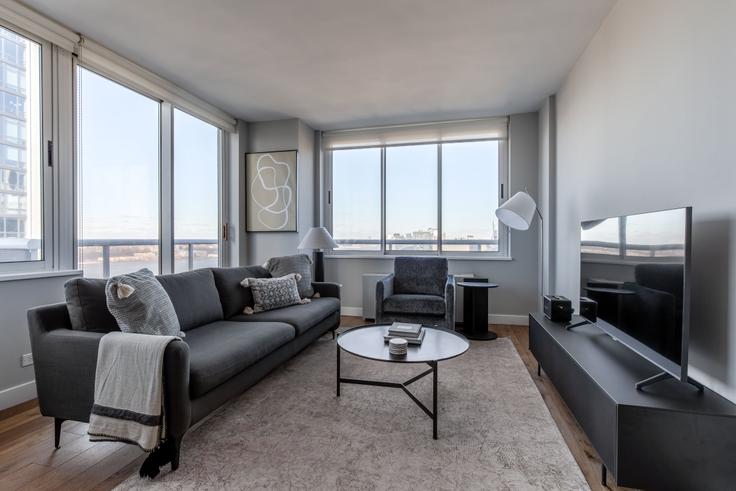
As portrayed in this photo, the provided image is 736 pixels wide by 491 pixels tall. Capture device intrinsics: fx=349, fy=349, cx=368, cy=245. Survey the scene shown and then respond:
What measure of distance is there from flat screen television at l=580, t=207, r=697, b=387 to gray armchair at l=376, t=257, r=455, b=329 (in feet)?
4.68

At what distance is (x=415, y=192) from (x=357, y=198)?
822 mm

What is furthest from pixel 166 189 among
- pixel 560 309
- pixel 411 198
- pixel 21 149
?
pixel 560 309

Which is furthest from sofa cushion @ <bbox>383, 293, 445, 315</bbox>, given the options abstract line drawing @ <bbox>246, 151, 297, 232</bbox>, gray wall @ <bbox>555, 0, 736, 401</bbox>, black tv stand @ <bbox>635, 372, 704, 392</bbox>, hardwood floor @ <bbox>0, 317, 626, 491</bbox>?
black tv stand @ <bbox>635, 372, 704, 392</bbox>

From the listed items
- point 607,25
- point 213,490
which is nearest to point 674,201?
point 607,25

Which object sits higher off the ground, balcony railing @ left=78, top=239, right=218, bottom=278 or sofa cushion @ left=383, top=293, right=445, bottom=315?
balcony railing @ left=78, top=239, right=218, bottom=278

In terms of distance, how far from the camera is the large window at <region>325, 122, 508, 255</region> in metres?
4.52

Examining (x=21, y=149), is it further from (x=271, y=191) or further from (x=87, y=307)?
(x=271, y=191)

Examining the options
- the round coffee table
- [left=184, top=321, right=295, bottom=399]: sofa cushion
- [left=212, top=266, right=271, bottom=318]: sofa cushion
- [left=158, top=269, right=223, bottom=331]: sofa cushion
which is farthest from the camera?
[left=212, top=266, right=271, bottom=318]: sofa cushion

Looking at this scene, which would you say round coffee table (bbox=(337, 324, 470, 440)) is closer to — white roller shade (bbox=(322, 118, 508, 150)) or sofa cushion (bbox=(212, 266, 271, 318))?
sofa cushion (bbox=(212, 266, 271, 318))

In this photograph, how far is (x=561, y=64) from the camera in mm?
3068

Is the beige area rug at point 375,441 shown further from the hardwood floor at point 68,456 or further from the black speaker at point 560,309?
the black speaker at point 560,309

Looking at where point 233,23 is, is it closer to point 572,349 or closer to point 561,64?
point 561,64

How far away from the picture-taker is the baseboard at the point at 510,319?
430 cm

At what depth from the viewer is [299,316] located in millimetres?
2896
